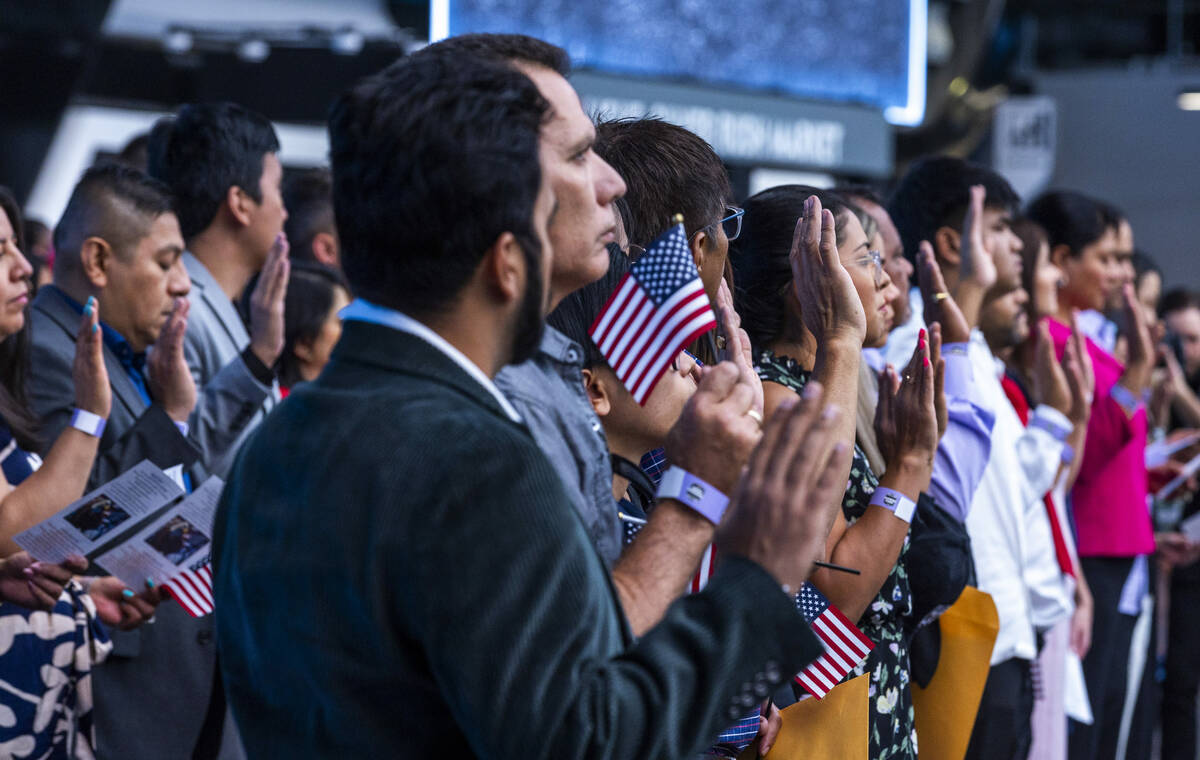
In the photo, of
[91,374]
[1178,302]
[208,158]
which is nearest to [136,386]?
[91,374]

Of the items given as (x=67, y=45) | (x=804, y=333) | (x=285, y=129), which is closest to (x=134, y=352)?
(x=804, y=333)

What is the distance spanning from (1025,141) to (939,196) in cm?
682

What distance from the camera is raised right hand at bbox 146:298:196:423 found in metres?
2.92

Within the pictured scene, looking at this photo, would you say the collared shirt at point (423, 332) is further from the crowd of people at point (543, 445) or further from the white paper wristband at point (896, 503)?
the white paper wristband at point (896, 503)

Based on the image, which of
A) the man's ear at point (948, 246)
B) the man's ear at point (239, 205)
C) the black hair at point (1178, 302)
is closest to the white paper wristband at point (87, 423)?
the man's ear at point (239, 205)

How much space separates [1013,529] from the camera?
325cm

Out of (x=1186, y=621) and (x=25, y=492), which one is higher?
(x=25, y=492)

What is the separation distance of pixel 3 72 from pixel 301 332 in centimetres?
504

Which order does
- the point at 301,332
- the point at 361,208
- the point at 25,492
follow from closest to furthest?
the point at 361,208
the point at 25,492
the point at 301,332

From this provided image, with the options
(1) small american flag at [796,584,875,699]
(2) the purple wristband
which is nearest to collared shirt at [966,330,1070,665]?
(1) small american flag at [796,584,875,699]

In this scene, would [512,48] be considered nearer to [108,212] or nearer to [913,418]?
[913,418]

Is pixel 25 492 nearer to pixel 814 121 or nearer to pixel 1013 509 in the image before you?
pixel 1013 509

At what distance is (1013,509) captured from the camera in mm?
3244

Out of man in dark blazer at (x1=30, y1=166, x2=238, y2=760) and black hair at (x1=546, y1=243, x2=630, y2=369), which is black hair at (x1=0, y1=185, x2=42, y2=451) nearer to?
man in dark blazer at (x1=30, y1=166, x2=238, y2=760)
